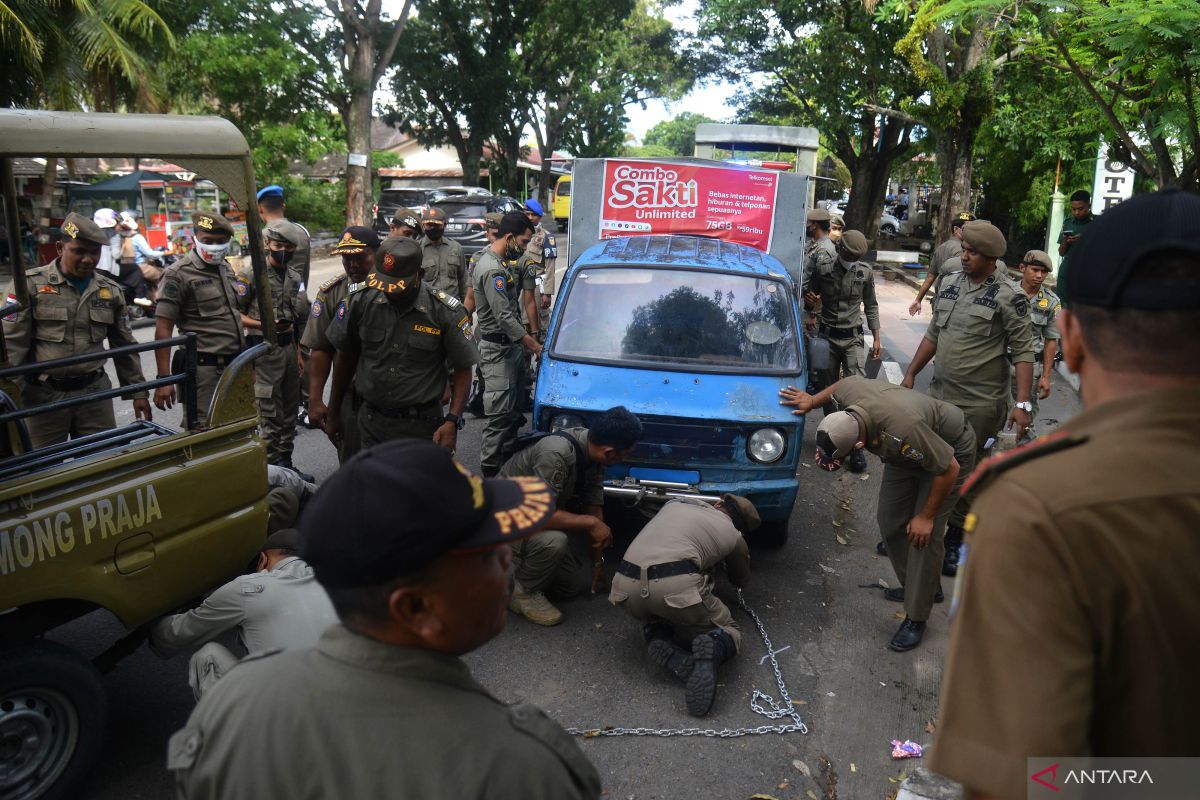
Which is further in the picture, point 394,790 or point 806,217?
point 806,217

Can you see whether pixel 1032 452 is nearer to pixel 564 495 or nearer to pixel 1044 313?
pixel 564 495

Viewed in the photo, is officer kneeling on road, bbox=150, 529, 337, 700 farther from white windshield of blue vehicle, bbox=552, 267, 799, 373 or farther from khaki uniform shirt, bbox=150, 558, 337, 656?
white windshield of blue vehicle, bbox=552, 267, 799, 373

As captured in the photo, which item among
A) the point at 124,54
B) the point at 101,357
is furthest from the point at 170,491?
the point at 124,54

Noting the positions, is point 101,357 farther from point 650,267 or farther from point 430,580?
point 650,267

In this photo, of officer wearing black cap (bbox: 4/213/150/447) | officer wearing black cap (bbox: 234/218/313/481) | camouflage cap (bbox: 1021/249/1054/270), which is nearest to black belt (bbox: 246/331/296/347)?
officer wearing black cap (bbox: 234/218/313/481)

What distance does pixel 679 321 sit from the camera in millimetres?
5766

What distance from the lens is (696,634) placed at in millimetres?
4297

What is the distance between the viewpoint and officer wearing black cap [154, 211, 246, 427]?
18.9 feet

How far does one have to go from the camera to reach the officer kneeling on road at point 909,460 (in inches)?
168

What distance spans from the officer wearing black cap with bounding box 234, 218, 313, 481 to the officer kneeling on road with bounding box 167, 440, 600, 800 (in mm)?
4809

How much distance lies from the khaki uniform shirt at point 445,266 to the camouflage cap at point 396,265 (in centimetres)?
342

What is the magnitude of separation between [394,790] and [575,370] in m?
4.26

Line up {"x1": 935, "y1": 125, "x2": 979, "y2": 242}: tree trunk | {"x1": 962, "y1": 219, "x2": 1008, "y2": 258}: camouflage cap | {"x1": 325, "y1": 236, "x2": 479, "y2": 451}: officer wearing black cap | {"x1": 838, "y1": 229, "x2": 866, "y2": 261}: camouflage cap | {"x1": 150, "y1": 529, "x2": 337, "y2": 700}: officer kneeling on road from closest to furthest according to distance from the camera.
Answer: {"x1": 150, "y1": 529, "x2": 337, "y2": 700}: officer kneeling on road, {"x1": 325, "y1": 236, "x2": 479, "y2": 451}: officer wearing black cap, {"x1": 962, "y1": 219, "x2": 1008, "y2": 258}: camouflage cap, {"x1": 838, "y1": 229, "x2": 866, "y2": 261}: camouflage cap, {"x1": 935, "y1": 125, "x2": 979, "y2": 242}: tree trunk

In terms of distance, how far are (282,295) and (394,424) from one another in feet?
7.26
